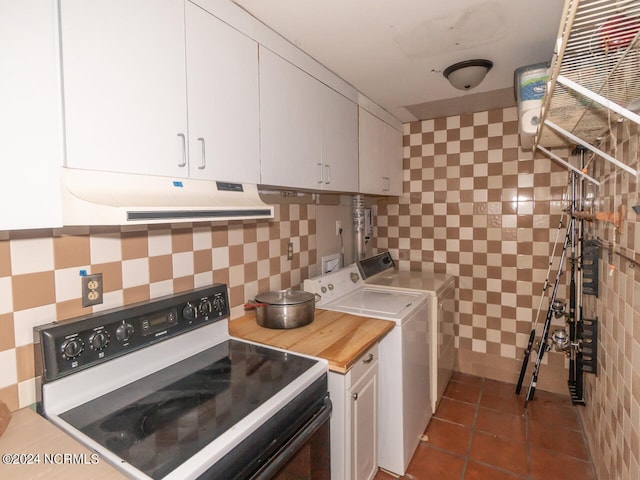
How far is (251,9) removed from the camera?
137 centimetres

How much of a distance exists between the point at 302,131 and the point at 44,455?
1.46 meters

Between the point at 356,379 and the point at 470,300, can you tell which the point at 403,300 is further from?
the point at 470,300

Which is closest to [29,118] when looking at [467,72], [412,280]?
[467,72]

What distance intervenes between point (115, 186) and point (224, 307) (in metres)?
0.78

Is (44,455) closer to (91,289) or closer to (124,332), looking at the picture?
(124,332)

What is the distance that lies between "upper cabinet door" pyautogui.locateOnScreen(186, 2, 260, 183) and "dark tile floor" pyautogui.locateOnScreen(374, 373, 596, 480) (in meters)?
1.76

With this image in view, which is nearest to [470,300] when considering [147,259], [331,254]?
[331,254]

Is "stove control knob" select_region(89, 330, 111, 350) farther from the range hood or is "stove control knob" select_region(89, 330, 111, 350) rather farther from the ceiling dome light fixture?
the ceiling dome light fixture

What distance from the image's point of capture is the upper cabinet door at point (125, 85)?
88 centimetres

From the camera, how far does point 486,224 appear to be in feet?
9.08

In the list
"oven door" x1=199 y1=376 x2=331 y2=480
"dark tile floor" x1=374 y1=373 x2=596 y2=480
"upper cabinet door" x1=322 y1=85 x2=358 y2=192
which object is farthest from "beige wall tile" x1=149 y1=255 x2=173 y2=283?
"dark tile floor" x1=374 y1=373 x2=596 y2=480

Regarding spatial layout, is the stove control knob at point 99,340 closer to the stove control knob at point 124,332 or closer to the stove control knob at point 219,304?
the stove control knob at point 124,332

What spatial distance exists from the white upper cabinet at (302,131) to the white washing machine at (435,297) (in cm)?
78

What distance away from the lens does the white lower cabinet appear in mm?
1404
